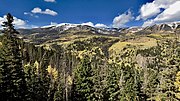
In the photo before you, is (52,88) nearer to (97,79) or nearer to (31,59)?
(97,79)

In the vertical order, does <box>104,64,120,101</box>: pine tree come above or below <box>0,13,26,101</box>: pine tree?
below

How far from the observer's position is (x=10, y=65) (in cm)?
3478

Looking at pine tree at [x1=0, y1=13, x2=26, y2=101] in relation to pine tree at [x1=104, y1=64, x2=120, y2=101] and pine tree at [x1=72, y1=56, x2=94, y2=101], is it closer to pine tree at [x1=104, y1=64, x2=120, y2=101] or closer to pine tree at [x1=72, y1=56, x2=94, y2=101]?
pine tree at [x1=72, y1=56, x2=94, y2=101]

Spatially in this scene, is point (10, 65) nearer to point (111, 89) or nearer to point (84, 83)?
point (84, 83)

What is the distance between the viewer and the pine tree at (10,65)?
114 feet

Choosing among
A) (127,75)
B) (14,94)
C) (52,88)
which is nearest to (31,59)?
(52,88)

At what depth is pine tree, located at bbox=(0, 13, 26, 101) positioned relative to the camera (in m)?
34.7

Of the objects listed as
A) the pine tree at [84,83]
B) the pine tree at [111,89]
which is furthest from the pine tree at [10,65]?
the pine tree at [111,89]

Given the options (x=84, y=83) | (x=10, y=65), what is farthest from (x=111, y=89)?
(x=10, y=65)

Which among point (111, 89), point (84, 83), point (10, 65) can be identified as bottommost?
point (111, 89)

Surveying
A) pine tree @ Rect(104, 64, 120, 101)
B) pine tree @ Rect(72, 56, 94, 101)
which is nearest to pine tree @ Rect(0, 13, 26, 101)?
pine tree @ Rect(72, 56, 94, 101)

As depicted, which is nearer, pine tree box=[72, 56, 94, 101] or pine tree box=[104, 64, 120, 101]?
pine tree box=[72, 56, 94, 101]

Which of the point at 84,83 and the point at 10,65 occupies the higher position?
the point at 10,65

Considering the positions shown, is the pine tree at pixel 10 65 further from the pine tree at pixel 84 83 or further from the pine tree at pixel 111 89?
the pine tree at pixel 111 89
